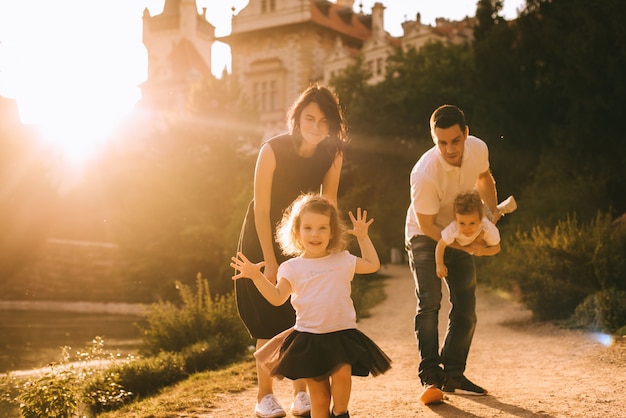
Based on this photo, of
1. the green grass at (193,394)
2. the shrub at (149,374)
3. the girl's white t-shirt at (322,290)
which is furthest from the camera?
the shrub at (149,374)

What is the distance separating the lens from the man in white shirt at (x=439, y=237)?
191 inches

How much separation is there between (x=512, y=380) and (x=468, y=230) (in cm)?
195

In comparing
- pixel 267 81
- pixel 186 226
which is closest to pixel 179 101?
pixel 267 81

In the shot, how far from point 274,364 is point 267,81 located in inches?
1565

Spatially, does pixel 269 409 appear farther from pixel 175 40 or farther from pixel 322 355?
pixel 175 40

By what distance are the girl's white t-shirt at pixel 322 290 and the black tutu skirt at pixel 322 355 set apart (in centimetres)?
5

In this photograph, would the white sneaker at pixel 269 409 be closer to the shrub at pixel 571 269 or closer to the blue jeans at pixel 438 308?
the blue jeans at pixel 438 308

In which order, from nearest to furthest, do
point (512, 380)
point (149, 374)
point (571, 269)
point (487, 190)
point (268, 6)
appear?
point (487, 190) → point (512, 380) → point (149, 374) → point (571, 269) → point (268, 6)

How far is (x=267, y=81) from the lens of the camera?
141 ft

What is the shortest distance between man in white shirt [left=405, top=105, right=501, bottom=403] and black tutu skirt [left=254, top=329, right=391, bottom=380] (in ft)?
3.63

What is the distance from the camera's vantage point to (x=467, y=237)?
4762 millimetres

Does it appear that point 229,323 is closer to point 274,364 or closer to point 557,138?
point 274,364

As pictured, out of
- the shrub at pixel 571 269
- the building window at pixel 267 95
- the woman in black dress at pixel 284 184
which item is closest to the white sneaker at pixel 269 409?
the woman in black dress at pixel 284 184

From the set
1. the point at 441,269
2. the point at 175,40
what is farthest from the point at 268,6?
the point at 441,269
